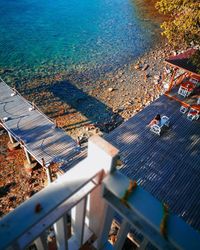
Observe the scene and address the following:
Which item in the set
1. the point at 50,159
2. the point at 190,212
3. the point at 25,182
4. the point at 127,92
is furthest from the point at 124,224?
the point at 127,92

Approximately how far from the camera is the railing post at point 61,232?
219 cm

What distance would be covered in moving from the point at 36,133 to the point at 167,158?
7.41 m

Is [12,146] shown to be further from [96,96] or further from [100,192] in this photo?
[100,192]

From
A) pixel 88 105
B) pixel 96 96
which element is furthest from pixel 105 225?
pixel 96 96

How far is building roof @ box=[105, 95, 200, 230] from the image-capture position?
360 inches

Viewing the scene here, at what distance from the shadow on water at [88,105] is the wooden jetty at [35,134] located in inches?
148

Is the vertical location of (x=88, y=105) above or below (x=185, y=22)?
below

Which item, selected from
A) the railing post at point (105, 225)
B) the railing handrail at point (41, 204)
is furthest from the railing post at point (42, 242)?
the railing post at point (105, 225)

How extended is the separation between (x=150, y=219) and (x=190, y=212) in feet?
26.2

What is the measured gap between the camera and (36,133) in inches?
504

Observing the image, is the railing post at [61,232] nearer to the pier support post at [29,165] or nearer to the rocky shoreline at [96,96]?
the pier support post at [29,165]

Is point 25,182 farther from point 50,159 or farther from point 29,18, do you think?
point 29,18

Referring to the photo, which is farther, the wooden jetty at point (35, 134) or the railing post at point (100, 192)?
the wooden jetty at point (35, 134)

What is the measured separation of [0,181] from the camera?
1220 cm
